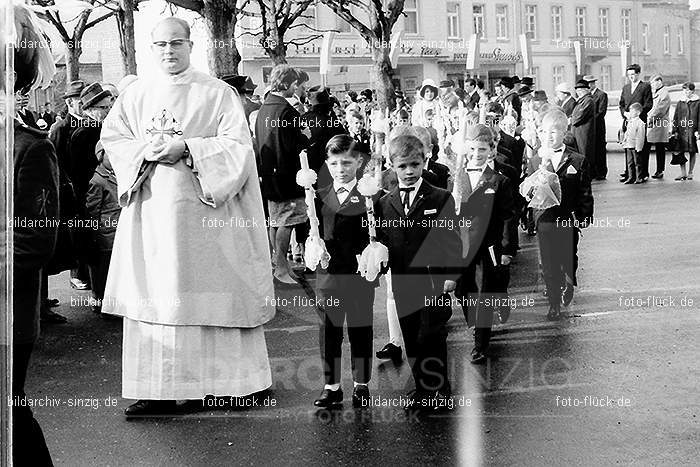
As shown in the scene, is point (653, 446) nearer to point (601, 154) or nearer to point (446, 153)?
point (446, 153)

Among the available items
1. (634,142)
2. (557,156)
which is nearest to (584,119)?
(634,142)

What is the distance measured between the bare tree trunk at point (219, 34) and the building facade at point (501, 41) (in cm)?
2178

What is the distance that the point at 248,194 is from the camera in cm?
538

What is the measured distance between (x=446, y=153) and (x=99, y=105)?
13.1 ft

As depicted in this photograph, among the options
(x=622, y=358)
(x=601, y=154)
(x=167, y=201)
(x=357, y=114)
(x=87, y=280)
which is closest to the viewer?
(x=167, y=201)

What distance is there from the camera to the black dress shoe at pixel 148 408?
17.1ft

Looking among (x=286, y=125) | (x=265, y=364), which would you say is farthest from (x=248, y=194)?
(x=286, y=125)

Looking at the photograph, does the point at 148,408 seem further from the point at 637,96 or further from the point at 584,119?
the point at 637,96

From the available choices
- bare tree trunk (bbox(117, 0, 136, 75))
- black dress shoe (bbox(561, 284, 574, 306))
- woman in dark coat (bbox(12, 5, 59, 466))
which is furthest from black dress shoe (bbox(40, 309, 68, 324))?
bare tree trunk (bbox(117, 0, 136, 75))

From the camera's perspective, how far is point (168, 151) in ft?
16.6

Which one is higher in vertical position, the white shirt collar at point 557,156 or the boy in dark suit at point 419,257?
the white shirt collar at point 557,156

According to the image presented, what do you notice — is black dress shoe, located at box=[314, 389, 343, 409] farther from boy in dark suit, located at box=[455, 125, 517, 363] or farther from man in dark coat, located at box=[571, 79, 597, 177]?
man in dark coat, located at box=[571, 79, 597, 177]

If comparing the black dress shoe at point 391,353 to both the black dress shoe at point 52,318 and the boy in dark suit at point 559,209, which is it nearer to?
the boy in dark suit at point 559,209

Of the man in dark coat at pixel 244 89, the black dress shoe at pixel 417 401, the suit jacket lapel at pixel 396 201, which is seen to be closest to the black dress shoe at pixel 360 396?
the black dress shoe at pixel 417 401
